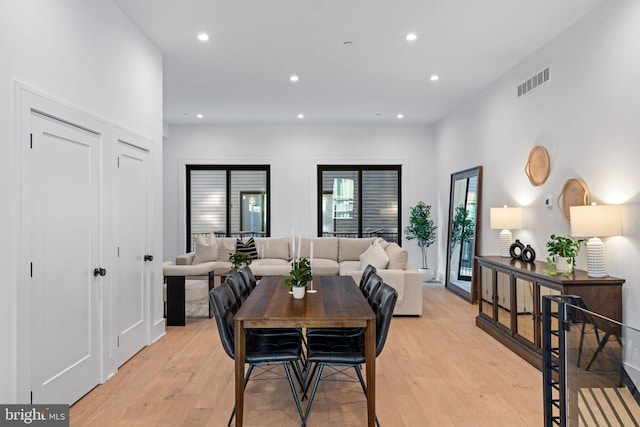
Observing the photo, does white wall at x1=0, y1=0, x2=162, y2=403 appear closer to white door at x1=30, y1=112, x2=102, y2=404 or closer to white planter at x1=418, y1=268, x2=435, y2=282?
white door at x1=30, y1=112, x2=102, y2=404

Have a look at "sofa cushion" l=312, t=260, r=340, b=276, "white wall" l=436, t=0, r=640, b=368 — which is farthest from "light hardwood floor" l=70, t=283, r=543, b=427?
"sofa cushion" l=312, t=260, r=340, b=276

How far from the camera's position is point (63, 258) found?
3010mm

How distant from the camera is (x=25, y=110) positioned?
2.59m

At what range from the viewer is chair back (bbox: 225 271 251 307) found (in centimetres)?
333

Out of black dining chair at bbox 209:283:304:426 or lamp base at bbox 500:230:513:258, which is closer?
black dining chair at bbox 209:283:304:426

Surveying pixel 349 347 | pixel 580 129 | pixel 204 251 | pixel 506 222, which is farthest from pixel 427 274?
pixel 349 347

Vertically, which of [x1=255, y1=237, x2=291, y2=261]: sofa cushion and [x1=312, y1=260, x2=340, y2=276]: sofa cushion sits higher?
[x1=255, y1=237, x2=291, y2=261]: sofa cushion

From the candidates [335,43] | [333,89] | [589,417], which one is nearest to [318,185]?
[333,89]

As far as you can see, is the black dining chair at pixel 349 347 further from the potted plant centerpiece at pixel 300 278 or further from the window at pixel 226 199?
the window at pixel 226 199

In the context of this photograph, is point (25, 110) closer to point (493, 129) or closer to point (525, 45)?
point (525, 45)

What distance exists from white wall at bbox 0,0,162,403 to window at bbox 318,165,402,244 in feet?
15.7

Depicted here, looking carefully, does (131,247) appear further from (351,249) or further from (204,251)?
(351,249)

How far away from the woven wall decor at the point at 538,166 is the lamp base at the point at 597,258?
53.2 inches

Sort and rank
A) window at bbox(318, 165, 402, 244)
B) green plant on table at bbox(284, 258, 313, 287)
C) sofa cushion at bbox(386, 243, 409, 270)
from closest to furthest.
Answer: green plant on table at bbox(284, 258, 313, 287)
sofa cushion at bbox(386, 243, 409, 270)
window at bbox(318, 165, 402, 244)
